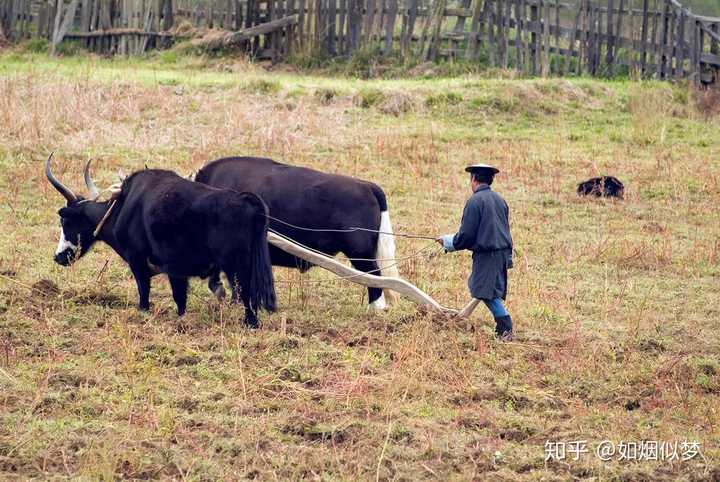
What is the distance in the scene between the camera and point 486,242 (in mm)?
8625

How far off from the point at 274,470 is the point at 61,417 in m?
1.48

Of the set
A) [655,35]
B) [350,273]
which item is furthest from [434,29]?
[350,273]

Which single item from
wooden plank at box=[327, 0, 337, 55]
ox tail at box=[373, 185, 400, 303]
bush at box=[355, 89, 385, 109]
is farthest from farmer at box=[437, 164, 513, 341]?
wooden plank at box=[327, 0, 337, 55]

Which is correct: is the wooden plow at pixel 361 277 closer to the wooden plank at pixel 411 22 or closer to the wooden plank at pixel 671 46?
the wooden plank at pixel 671 46

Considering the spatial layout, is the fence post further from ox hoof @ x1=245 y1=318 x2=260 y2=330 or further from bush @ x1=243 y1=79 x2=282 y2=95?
ox hoof @ x1=245 y1=318 x2=260 y2=330

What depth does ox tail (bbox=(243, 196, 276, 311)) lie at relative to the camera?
8844mm

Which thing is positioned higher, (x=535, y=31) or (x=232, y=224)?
(x=535, y=31)

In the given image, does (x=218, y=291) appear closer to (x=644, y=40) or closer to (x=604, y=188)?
(x=604, y=188)

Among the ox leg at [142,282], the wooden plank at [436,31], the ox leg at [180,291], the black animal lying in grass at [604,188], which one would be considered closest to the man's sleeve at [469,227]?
the ox leg at [180,291]

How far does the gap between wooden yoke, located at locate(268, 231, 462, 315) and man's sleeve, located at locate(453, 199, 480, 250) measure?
27.8 inches

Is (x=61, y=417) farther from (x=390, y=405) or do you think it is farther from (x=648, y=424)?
(x=648, y=424)

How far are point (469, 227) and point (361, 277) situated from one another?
1163mm

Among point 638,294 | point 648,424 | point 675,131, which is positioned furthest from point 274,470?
point 675,131

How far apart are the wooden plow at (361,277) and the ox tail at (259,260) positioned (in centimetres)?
50
